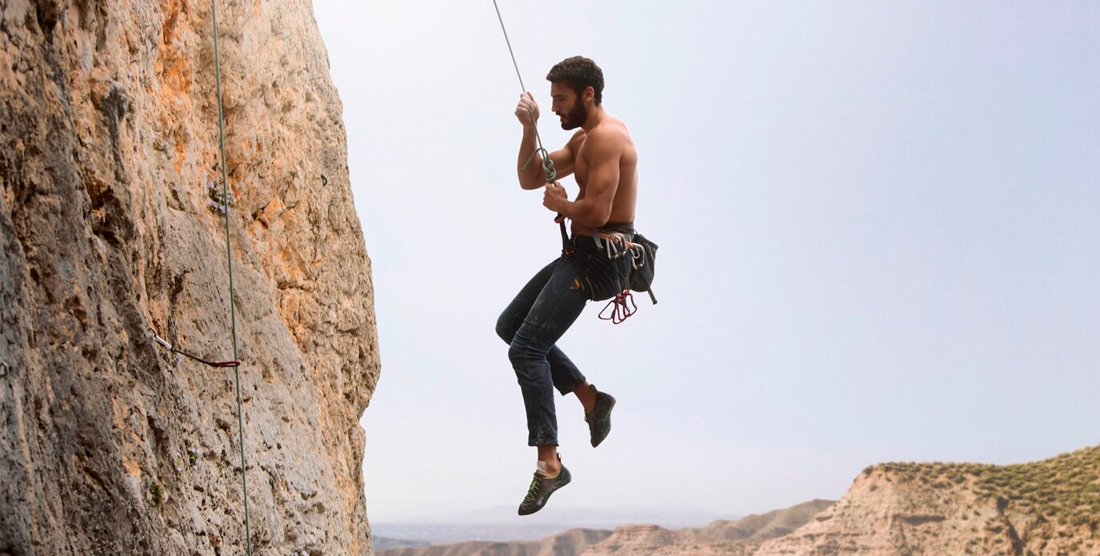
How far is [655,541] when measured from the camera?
60844 millimetres

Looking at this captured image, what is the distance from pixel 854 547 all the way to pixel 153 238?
47.6m

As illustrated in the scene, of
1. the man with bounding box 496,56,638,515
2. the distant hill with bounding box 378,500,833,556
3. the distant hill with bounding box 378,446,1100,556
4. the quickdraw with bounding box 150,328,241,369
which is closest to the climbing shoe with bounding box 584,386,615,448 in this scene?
the man with bounding box 496,56,638,515

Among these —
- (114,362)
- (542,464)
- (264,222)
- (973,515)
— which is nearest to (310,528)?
(542,464)

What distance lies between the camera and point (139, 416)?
410 cm

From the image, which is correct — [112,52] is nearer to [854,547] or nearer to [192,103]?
[192,103]

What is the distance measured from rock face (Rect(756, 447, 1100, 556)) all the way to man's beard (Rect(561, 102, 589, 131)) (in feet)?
144

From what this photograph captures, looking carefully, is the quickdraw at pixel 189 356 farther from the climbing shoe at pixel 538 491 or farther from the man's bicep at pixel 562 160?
the man's bicep at pixel 562 160

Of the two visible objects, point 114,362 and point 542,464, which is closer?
point 114,362

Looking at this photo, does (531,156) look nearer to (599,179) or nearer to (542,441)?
(599,179)

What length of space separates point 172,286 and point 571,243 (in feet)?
6.66

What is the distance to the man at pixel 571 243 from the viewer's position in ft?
18.8

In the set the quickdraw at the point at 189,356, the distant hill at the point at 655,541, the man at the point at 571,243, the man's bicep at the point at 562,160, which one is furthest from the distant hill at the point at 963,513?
the quickdraw at the point at 189,356

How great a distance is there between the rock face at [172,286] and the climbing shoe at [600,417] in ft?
4.88

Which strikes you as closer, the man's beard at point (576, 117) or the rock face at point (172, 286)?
the rock face at point (172, 286)
